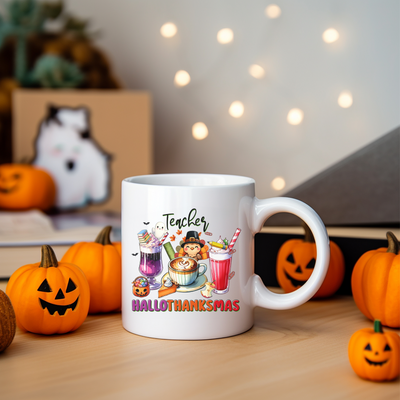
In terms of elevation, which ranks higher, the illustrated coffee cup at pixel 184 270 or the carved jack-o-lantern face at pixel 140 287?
the illustrated coffee cup at pixel 184 270

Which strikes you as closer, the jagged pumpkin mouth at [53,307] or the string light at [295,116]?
the jagged pumpkin mouth at [53,307]

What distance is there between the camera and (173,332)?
1.57 feet

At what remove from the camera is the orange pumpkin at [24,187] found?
3.24ft

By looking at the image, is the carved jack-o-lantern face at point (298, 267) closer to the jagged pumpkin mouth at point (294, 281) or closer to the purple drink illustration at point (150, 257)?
the jagged pumpkin mouth at point (294, 281)

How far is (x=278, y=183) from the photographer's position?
2.50 feet

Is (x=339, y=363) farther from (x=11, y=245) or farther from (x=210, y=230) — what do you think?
(x=11, y=245)

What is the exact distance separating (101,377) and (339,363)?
199 millimetres

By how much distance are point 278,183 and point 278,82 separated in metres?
0.15

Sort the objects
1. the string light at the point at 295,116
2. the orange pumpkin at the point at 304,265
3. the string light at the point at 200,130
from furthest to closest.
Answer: the string light at the point at 200,130, the string light at the point at 295,116, the orange pumpkin at the point at 304,265

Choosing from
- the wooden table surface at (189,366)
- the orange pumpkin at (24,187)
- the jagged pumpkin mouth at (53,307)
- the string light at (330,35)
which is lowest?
the wooden table surface at (189,366)

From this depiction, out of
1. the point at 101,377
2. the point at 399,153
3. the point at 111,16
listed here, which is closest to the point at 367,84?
the point at 399,153

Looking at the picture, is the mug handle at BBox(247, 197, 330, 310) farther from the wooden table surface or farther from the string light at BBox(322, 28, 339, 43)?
the string light at BBox(322, 28, 339, 43)

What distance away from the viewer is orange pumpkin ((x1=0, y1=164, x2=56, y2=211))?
3.24ft

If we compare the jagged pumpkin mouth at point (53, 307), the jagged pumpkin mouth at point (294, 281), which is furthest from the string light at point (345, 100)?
the jagged pumpkin mouth at point (53, 307)
